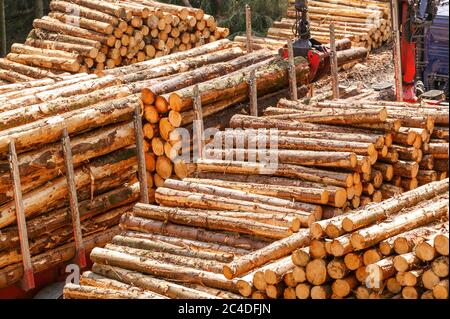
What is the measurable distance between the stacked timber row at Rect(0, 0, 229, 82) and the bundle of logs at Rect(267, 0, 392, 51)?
387cm

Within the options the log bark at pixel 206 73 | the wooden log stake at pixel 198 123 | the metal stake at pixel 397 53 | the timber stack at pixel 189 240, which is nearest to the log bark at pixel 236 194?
the timber stack at pixel 189 240

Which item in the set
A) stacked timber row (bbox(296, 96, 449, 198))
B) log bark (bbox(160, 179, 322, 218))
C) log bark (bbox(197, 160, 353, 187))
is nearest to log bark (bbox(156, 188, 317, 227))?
log bark (bbox(160, 179, 322, 218))

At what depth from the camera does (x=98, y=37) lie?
20.9 m

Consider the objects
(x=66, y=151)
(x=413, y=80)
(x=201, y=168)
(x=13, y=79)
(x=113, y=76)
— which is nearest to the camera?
(x=66, y=151)

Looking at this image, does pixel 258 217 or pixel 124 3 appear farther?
pixel 124 3

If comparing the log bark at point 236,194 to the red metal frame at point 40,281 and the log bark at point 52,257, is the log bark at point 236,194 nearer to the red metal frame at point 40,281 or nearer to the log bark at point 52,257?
the log bark at point 52,257

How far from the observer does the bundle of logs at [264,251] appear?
933 centimetres

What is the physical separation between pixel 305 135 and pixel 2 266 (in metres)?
5.28

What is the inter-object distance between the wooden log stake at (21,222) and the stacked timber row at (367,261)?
3.70m

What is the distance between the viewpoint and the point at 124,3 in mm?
21953

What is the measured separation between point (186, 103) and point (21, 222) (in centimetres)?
386

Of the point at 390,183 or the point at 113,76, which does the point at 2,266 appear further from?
the point at 390,183

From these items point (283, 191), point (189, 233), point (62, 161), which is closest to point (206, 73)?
point (62, 161)
